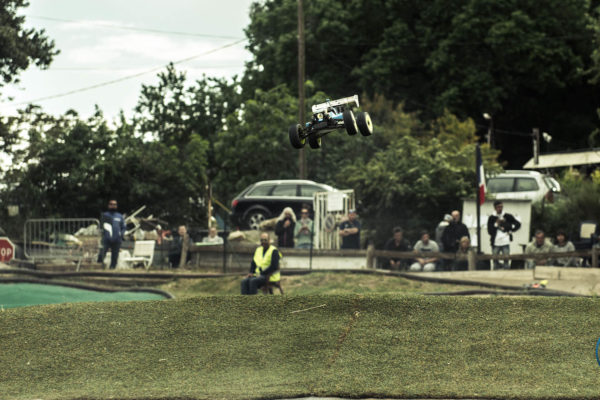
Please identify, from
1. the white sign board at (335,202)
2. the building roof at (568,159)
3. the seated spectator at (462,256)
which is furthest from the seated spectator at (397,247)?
the building roof at (568,159)

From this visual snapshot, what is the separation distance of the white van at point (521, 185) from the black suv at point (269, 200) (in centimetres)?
507

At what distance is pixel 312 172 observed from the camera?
39062 millimetres

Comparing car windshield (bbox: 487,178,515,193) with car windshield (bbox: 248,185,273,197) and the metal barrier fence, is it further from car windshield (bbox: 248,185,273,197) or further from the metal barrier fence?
the metal barrier fence

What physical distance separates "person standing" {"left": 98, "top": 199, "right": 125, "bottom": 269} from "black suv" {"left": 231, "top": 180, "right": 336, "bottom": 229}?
508cm

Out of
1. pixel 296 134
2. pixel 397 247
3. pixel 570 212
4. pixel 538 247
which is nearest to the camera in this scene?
pixel 296 134

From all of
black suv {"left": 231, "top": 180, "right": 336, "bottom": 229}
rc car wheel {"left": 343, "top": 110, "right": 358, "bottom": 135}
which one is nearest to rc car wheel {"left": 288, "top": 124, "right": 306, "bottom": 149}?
rc car wheel {"left": 343, "top": 110, "right": 358, "bottom": 135}

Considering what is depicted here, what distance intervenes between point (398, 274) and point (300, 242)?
14.3ft

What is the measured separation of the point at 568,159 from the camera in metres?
38.7

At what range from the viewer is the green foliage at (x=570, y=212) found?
2695 cm

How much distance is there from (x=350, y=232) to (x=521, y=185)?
23.3 feet

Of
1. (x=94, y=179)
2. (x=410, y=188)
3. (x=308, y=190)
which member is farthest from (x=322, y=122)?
(x=94, y=179)

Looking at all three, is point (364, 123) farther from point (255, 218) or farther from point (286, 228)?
point (255, 218)

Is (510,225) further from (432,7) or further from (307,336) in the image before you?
(432,7)

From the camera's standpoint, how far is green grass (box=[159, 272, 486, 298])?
22.2m
